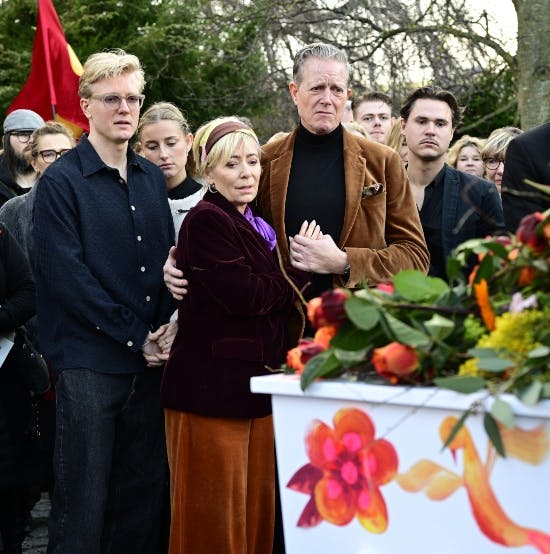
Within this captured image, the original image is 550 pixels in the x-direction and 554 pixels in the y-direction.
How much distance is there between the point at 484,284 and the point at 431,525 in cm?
48

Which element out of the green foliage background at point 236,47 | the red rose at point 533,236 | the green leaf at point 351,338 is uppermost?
the green foliage background at point 236,47

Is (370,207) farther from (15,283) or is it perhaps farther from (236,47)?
(236,47)

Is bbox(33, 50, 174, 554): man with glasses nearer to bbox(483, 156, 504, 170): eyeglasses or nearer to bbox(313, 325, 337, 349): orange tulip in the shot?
bbox(313, 325, 337, 349): orange tulip

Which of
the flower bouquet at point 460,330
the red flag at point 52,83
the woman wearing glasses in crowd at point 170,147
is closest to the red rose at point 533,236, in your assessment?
the flower bouquet at point 460,330

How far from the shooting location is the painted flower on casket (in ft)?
7.24

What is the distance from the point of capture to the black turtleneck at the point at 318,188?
13.8 feet

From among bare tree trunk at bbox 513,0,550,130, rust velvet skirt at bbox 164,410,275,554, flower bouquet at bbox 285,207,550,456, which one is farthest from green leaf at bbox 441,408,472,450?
bare tree trunk at bbox 513,0,550,130

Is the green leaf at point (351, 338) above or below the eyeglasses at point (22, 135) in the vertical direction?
below

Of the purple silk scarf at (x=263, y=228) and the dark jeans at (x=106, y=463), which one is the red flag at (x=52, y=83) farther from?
the purple silk scarf at (x=263, y=228)

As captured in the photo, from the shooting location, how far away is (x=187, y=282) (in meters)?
4.02

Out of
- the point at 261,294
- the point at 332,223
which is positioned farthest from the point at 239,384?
the point at 332,223

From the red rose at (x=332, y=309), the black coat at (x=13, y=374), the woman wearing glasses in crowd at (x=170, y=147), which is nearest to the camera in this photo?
the red rose at (x=332, y=309)

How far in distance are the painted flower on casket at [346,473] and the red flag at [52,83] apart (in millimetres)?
6506

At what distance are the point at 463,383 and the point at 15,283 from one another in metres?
3.48
